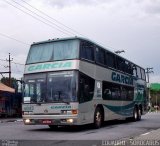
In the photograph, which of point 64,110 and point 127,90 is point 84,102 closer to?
point 64,110

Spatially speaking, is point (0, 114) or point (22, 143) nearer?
point (22, 143)

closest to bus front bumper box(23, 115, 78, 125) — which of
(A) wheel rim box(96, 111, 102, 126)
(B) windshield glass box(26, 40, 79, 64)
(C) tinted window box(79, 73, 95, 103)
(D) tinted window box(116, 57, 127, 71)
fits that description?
(C) tinted window box(79, 73, 95, 103)

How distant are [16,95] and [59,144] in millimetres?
25853

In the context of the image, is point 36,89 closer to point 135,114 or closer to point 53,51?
point 53,51

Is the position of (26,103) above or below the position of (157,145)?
above

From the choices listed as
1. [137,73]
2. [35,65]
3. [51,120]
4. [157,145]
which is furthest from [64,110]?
[137,73]

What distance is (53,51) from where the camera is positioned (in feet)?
63.9

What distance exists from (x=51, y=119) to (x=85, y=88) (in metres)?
2.05

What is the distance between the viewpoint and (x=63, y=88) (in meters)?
18.4

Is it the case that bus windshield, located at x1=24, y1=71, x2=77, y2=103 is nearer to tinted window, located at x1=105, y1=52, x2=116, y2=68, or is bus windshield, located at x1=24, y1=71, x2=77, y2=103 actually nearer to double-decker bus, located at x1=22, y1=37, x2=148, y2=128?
double-decker bus, located at x1=22, y1=37, x2=148, y2=128

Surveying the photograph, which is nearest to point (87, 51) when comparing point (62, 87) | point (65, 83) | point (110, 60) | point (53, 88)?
point (65, 83)

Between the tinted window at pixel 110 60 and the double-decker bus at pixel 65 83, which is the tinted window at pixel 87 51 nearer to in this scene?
the double-decker bus at pixel 65 83

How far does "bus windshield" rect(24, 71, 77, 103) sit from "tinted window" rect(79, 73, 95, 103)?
482 mm

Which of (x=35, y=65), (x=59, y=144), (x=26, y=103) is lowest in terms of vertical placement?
(x=59, y=144)
